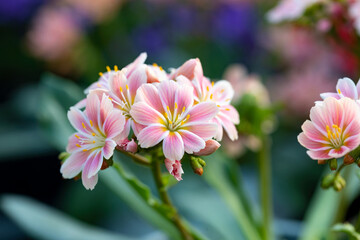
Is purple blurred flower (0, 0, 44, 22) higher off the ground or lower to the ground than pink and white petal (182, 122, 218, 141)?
higher

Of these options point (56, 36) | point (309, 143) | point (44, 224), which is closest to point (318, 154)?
point (309, 143)

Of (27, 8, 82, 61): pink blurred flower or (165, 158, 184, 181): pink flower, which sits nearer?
(165, 158, 184, 181): pink flower

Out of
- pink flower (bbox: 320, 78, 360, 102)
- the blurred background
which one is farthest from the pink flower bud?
the blurred background

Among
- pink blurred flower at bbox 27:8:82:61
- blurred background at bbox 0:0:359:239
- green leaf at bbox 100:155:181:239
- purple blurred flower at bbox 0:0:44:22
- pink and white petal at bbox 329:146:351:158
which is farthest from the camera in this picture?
purple blurred flower at bbox 0:0:44:22

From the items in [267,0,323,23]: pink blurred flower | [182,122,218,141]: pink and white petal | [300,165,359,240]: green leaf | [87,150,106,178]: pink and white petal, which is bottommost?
[87,150,106,178]: pink and white petal

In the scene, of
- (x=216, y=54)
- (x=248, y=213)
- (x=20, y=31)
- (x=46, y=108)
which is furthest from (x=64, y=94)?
(x=20, y=31)

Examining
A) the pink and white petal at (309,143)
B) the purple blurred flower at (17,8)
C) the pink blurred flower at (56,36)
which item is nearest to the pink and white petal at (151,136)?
the pink and white petal at (309,143)

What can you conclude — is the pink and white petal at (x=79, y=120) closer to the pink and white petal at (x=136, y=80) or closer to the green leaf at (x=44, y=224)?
the pink and white petal at (x=136, y=80)

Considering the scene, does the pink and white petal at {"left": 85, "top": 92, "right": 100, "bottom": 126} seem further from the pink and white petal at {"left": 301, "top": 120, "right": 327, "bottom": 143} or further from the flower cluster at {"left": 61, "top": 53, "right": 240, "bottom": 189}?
the pink and white petal at {"left": 301, "top": 120, "right": 327, "bottom": 143}
